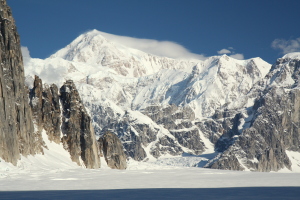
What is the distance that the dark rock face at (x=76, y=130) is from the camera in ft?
355

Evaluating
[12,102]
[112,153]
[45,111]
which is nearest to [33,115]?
[45,111]

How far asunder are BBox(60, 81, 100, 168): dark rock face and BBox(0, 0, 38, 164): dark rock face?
17.6 metres

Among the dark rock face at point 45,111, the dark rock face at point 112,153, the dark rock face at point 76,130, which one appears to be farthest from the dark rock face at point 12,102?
the dark rock face at point 112,153

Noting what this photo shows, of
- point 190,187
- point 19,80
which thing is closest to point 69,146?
point 19,80

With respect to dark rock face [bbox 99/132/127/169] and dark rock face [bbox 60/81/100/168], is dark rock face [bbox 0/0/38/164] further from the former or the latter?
dark rock face [bbox 99/132/127/169]

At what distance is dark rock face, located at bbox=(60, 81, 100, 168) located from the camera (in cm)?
10825

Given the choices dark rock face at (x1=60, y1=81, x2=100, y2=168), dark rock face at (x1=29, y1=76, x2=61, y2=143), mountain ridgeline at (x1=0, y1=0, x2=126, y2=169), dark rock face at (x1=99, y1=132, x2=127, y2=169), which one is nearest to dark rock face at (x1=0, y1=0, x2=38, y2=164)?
mountain ridgeline at (x1=0, y1=0, x2=126, y2=169)

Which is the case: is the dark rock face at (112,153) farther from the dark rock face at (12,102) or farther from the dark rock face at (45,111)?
the dark rock face at (12,102)

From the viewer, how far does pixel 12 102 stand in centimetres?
7288

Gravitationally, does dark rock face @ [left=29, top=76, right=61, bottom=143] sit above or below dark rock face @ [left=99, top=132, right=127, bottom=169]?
above

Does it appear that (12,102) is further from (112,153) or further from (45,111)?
(112,153)

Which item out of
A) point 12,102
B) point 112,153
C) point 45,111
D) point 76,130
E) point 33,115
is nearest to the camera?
point 12,102

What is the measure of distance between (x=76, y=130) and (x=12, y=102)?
133 ft

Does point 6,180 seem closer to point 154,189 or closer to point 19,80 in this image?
point 154,189
